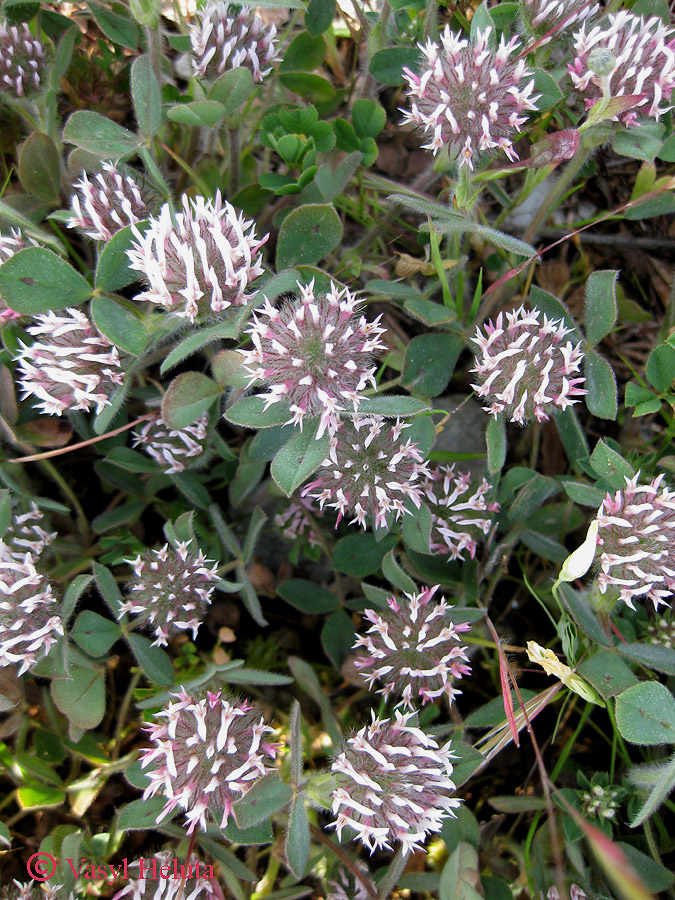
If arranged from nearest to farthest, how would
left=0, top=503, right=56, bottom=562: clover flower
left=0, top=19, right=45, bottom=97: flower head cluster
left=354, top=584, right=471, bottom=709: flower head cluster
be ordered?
1. left=354, top=584, right=471, bottom=709: flower head cluster
2. left=0, top=503, right=56, bottom=562: clover flower
3. left=0, top=19, right=45, bottom=97: flower head cluster

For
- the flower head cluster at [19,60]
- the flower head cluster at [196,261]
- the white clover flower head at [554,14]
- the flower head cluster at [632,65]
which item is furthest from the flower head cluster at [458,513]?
the flower head cluster at [19,60]

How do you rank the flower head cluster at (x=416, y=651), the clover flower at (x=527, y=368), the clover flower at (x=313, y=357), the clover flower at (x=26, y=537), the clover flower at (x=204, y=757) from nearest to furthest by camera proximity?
1. the clover flower at (x=313, y=357)
2. the clover flower at (x=204, y=757)
3. the clover flower at (x=527, y=368)
4. the flower head cluster at (x=416, y=651)
5. the clover flower at (x=26, y=537)

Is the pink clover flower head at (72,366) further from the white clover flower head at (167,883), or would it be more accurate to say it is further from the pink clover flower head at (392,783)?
the white clover flower head at (167,883)

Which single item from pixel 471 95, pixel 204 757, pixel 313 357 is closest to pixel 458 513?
pixel 313 357

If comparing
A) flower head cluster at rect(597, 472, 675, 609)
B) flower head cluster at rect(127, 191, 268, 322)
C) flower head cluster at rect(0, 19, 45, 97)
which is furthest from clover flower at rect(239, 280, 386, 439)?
flower head cluster at rect(0, 19, 45, 97)

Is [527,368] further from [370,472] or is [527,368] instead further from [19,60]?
[19,60]

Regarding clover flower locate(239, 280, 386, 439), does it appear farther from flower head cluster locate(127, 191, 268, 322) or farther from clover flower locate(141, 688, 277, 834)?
clover flower locate(141, 688, 277, 834)

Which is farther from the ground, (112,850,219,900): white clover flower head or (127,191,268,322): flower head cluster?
(127,191,268,322): flower head cluster

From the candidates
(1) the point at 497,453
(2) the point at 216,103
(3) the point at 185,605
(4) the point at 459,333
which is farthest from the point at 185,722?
(2) the point at 216,103
